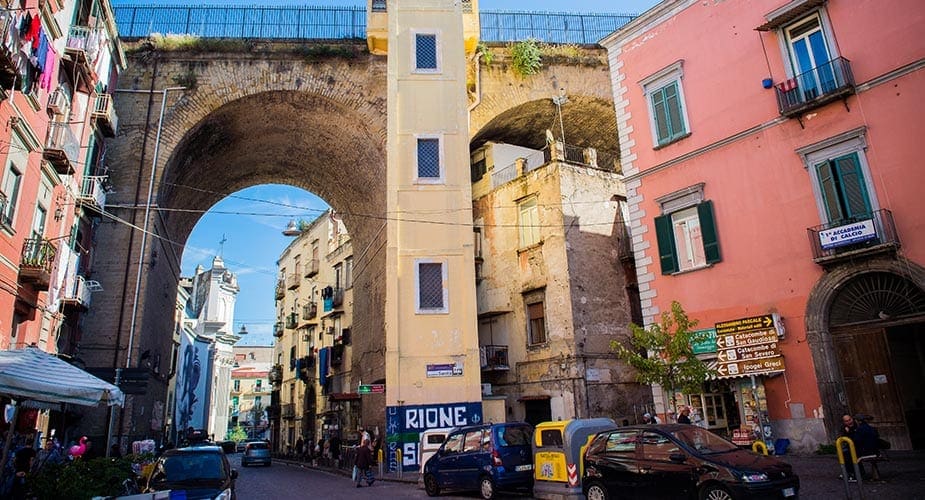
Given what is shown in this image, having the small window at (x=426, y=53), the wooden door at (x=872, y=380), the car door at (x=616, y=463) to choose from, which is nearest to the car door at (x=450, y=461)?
the car door at (x=616, y=463)

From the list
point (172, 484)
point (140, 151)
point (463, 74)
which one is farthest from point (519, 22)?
point (172, 484)

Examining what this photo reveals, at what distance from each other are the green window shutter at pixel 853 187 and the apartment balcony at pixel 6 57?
16.9m

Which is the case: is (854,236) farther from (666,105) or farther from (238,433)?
(238,433)

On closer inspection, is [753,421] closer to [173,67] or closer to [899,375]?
[899,375]

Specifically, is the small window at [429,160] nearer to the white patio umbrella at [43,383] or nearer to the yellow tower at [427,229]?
the yellow tower at [427,229]

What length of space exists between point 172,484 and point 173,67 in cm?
1934

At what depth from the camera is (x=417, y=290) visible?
19.9m

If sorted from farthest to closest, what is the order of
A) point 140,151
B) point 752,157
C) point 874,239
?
point 140,151 < point 752,157 < point 874,239

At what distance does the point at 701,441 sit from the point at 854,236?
21.0 feet

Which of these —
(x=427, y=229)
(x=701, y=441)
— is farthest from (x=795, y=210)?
(x=427, y=229)

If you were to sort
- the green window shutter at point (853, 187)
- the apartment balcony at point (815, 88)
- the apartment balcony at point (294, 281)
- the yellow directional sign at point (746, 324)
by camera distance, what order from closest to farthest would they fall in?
the green window shutter at point (853, 187) < the apartment balcony at point (815, 88) < the yellow directional sign at point (746, 324) < the apartment balcony at point (294, 281)

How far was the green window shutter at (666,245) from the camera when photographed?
1595cm

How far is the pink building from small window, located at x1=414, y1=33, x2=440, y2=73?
882 centimetres

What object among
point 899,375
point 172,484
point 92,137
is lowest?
point 172,484
